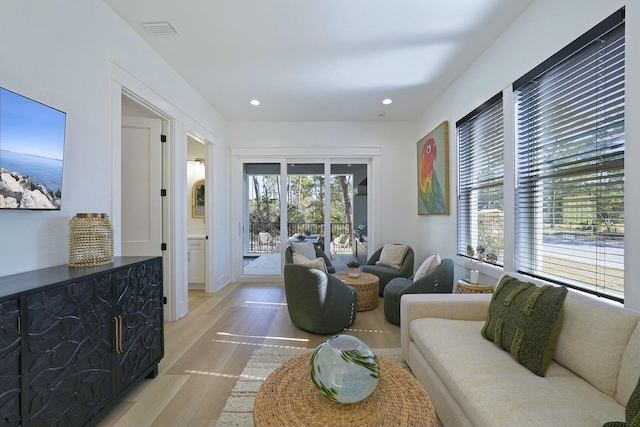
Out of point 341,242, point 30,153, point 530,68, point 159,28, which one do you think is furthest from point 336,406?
point 341,242

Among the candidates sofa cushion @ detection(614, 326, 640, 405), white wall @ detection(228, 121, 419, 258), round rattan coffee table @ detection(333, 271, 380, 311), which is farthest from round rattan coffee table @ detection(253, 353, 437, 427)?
white wall @ detection(228, 121, 419, 258)

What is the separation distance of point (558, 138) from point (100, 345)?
10.6ft

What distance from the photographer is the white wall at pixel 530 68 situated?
1453mm

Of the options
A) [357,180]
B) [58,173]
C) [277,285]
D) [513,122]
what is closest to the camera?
[58,173]

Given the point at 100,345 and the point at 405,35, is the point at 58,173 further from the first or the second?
the point at 405,35

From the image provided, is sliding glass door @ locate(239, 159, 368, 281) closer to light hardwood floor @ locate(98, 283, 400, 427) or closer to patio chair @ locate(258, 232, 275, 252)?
patio chair @ locate(258, 232, 275, 252)

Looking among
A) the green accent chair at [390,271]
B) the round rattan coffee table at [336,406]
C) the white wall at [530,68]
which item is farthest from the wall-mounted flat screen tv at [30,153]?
the green accent chair at [390,271]

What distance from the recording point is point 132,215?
3.18 meters

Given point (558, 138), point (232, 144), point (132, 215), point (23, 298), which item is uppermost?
point (232, 144)

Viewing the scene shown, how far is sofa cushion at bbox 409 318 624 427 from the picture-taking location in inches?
41.7

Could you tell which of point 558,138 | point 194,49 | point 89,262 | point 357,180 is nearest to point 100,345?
point 89,262

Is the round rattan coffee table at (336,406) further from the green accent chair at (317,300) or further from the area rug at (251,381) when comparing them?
the green accent chair at (317,300)

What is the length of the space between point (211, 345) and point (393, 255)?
285 centimetres

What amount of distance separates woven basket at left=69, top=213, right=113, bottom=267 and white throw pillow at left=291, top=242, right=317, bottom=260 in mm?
2763
